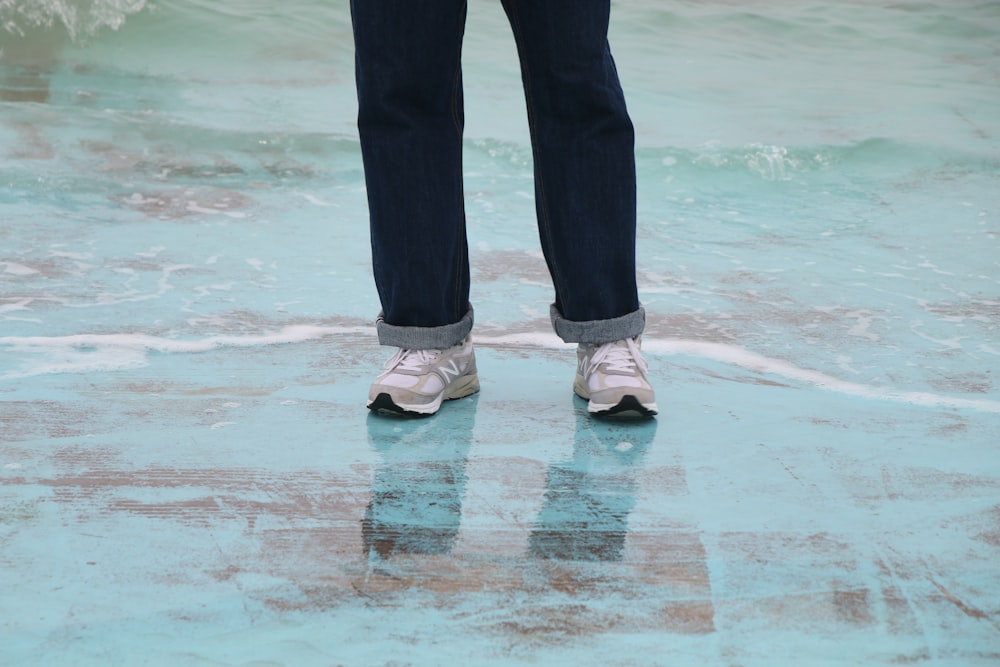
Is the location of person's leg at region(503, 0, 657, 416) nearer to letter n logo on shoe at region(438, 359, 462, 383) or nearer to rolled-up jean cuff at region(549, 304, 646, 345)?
rolled-up jean cuff at region(549, 304, 646, 345)

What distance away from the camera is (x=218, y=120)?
18.9 ft

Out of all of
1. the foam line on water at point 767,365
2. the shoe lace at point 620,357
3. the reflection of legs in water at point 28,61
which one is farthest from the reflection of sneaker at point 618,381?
the reflection of legs in water at point 28,61

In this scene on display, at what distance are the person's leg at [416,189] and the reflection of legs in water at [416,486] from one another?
70 mm

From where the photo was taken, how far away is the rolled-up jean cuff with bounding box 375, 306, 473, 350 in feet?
5.82

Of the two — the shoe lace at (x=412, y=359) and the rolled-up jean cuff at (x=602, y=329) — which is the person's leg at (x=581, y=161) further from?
the shoe lace at (x=412, y=359)

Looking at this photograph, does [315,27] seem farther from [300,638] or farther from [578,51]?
[300,638]

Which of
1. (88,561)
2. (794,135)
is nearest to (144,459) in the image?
(88,561)

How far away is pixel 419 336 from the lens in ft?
5.82

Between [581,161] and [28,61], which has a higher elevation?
A: [581,161]

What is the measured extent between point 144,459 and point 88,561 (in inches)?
12.5

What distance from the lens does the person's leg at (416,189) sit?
162 cm

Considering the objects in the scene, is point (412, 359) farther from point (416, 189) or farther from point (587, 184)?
point (587, 184)

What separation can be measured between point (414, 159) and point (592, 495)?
23.5 inches

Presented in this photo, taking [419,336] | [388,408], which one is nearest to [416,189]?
[419,336]
